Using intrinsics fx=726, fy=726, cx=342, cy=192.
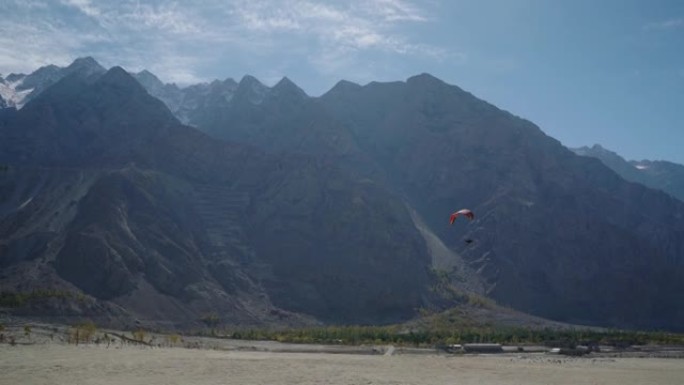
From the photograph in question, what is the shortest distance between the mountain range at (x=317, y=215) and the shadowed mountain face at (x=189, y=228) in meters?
0.37

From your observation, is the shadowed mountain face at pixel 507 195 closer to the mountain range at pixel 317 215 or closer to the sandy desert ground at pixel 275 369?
the mountain range at pixel 317 215

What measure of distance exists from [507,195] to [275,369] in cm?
12299

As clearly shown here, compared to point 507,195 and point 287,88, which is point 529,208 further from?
point 287,88

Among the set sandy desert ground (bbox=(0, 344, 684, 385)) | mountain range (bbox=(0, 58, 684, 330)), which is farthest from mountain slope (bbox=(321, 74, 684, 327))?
sandy desert ground (bbox=(0, 344, 684, 385))

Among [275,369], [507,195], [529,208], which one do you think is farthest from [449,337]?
[507,195]

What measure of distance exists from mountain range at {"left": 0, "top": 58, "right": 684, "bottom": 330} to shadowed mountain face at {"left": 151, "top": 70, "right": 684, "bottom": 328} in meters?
0.44

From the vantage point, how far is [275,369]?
1672 inches

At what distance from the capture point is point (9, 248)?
343 ft

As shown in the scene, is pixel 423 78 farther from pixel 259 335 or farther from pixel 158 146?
pixel 259 335

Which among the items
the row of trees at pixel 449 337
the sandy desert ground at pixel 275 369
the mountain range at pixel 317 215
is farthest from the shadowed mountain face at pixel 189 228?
the sandy desert ground at pixel 275 369

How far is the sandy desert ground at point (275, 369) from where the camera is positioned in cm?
3559

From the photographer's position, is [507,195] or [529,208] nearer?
[529,208]

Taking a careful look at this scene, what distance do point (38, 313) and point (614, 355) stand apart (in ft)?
209

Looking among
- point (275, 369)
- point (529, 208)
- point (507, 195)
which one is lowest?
point (275, 369)
